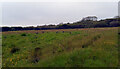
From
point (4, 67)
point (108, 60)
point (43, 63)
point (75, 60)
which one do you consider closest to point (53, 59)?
point (43, 63)

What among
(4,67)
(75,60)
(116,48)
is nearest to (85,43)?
(116,48)

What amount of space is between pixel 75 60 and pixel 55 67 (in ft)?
3.64

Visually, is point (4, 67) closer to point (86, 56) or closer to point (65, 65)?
point (65, 65)

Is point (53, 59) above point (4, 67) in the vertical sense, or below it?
above

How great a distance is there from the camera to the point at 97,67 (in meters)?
5.82

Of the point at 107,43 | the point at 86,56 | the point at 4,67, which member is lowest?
the point at 4,67

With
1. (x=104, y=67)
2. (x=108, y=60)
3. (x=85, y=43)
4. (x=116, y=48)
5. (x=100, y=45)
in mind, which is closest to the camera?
(x=104, y=67)

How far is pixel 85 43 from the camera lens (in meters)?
9.11

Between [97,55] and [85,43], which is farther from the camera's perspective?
[85,43]

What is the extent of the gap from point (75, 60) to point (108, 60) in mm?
1619

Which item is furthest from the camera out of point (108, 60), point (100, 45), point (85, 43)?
point (85, 43)

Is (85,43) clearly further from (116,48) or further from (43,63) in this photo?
(43,63)

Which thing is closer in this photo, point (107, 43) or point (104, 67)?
point (104, 67)

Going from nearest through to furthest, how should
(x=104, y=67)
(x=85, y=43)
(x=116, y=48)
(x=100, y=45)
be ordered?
(x=104, y=67)
(x=116, y=48)
(x=100, y=45)
(x=85, y=43)
